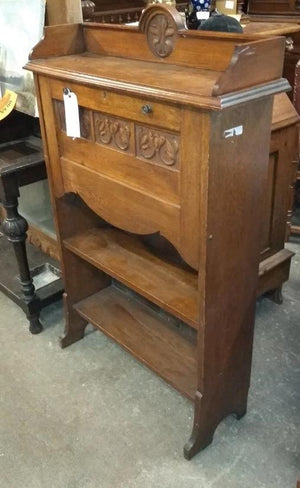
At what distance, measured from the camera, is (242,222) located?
50.8 inches

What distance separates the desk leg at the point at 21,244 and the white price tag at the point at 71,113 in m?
0.46

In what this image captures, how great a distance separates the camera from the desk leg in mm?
1852

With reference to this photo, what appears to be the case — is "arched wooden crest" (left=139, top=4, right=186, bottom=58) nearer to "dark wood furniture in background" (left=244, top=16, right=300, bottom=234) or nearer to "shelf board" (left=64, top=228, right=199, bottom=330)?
"shelf board" (left=64, top=228, right=199, bottom=330)

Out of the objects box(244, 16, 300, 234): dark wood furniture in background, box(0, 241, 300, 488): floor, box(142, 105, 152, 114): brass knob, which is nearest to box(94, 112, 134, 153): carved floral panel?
box(142, 105, 152, 114): brass knob

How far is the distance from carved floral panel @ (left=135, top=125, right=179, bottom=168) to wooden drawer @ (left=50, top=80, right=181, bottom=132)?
0.03 meters

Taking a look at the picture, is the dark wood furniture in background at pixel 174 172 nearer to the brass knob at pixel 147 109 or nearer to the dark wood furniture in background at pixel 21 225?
the brass knob at pixel 147 109

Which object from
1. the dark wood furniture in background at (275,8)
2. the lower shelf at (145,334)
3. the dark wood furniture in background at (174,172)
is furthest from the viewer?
the dark wood furniture in background at (275,8)

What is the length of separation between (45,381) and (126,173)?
0.94 meters

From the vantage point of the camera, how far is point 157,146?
1.23m

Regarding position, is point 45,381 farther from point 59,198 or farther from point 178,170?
point 178,170


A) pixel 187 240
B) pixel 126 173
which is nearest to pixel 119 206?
pixel 126 173

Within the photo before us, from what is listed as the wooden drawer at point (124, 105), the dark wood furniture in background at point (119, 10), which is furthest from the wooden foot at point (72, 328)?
the dark wood furniture in background at point (119, 10)

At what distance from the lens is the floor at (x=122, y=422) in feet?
5.00

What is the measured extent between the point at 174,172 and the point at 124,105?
0.72 ft
